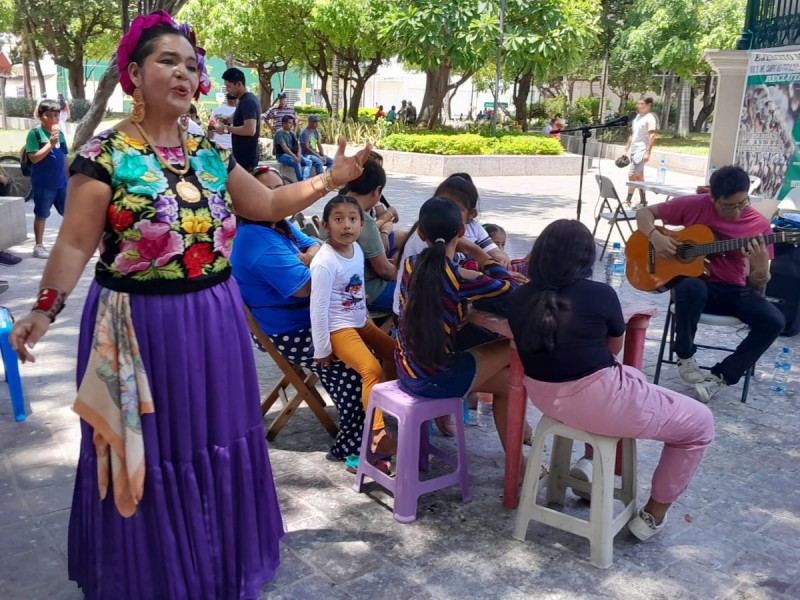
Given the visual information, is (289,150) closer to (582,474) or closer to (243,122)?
(243,122)

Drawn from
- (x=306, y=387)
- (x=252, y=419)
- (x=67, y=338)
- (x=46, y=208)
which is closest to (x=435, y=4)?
(x=46, y=208)

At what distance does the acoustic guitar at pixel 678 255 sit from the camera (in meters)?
4.96

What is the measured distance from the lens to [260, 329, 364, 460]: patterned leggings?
3887 mm

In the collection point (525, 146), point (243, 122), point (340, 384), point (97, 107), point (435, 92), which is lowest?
point (340, 384)

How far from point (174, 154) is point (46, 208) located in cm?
651

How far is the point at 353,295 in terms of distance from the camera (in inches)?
154

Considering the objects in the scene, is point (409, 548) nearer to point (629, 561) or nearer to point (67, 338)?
point (629, 561)

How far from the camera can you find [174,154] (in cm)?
252

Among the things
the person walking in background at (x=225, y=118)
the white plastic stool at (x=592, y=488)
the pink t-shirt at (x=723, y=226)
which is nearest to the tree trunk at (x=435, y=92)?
the person walking in background at (x=225, y=118)

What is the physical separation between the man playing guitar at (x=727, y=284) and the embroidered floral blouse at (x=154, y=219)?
11.4ft

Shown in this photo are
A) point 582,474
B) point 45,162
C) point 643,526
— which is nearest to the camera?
point 643,526

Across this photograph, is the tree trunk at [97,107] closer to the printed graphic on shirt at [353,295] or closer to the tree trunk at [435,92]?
the printed graphic on shirt at [353,295]

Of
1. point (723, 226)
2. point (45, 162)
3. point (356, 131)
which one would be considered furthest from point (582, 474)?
point (356, 131)

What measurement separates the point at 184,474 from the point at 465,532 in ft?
4.37
